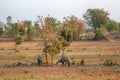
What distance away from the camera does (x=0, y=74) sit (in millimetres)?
21641

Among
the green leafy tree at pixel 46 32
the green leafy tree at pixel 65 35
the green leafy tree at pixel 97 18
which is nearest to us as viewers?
the green leafy tree at pixel 46 32

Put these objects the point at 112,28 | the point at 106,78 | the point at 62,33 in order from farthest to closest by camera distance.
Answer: the point at 112,28 → the point at 62,33 → the point at 106,78

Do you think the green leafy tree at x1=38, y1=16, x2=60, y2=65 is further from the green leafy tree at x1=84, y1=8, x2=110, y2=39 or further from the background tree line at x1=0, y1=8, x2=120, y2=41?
the green leafy tree at x1=84, y1=8, x2=110, y2=39

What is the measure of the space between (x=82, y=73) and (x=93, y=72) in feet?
2.76

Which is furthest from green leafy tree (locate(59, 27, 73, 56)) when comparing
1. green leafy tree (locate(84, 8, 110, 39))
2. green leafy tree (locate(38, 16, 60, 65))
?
green leafy tree (locate(84, 8, 110, 39))

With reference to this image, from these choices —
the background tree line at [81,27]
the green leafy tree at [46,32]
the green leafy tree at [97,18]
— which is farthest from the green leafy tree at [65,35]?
the green leafy tree at [97,18]

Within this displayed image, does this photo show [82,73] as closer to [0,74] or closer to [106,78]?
[106,78]

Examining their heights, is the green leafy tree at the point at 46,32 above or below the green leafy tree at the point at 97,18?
below

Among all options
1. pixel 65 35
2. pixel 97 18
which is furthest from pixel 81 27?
pixel 65 35

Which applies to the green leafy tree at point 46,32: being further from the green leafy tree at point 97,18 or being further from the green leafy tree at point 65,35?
the green leafy tree at point 97,18

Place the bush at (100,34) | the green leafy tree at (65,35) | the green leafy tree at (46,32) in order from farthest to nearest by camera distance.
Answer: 1. the bush at (100,34)
2. the green leafy tree at (65,35)
3. the green leafy tree at (46,32)

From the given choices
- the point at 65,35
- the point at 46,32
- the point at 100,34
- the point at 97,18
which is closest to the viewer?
the point at 46,32

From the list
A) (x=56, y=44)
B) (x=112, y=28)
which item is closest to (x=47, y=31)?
(x=56, y=44)

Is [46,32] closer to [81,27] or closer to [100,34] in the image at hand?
[100,34]
